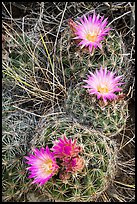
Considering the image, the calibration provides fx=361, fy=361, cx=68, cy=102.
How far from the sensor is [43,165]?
5.74ft

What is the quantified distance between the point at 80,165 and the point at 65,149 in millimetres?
120

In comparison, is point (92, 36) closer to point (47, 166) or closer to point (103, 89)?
point (103, 89)

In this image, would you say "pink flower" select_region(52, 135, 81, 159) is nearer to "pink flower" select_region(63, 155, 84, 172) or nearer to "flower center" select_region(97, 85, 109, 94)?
"pink flower" select_region(63, 155, 84, 172)

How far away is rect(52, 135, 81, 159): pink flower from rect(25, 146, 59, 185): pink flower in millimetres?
36

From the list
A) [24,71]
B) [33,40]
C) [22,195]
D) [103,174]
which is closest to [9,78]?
[24,71]

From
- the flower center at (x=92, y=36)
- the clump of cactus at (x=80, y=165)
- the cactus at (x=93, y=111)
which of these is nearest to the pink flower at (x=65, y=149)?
the clump of cactus at (x=80, y=165)

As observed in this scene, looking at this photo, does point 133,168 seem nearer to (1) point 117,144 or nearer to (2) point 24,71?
(1) point 117,144

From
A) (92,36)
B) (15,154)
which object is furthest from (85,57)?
(15,154)

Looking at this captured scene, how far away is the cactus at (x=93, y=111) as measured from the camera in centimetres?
191

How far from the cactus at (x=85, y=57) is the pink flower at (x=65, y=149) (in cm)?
45

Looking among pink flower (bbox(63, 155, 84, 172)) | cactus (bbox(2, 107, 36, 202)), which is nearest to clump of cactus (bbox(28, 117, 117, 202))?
pink flower (bbox(63, 155, 84, 172))

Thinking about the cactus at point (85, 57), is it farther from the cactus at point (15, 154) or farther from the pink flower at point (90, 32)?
the cactus at point (15, 154)

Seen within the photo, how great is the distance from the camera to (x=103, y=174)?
1844 millimetres

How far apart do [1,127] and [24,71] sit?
37 cm
